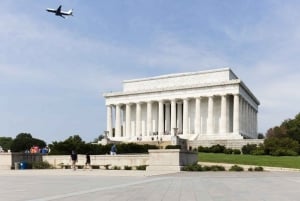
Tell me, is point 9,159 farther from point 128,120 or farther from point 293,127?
point 128,120

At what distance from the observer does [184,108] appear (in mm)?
98562

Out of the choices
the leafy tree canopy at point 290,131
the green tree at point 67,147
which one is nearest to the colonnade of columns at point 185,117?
the leafy tree canopy at point 290,131

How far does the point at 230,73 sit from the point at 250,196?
3250 inches

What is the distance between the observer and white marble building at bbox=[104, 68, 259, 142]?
9306 centimetres

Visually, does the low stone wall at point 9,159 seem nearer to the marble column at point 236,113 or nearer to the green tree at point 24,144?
the marble column at point 236,113

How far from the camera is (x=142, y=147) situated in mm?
67875

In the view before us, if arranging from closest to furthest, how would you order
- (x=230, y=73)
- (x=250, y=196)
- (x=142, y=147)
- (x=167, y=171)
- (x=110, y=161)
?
(x=250, y=196)
(x=167, y=171)
(x=110, y=161)
(x=142, y=147)
(x=230, y=73)

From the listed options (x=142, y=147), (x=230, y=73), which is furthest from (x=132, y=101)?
(x=142, y=147)

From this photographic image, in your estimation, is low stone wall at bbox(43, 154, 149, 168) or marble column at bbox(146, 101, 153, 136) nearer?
low stone wall at bbox(43, 154, 149, 168)

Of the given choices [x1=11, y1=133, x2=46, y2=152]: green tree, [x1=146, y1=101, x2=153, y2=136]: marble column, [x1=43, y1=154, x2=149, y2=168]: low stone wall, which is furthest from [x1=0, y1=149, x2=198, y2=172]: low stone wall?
[x1=11, y1=133, x2=46, y2=152]: green tree

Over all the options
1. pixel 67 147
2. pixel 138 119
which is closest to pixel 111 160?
pixel 67 147

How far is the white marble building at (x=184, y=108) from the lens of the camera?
305 ft

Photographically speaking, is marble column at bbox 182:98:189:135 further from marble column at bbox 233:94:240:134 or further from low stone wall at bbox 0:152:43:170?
low stone wall at bbox 0:152:43:170

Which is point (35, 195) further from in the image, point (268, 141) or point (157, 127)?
point (157, 127)
